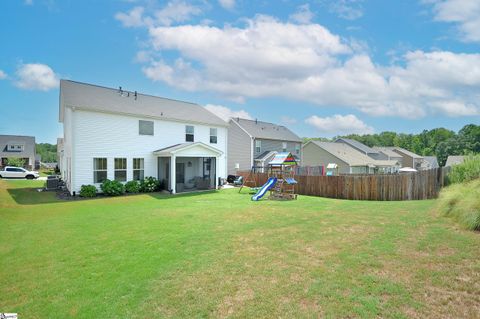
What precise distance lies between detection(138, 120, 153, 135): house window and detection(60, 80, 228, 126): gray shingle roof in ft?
1.91

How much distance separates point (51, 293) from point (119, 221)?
4.91 m

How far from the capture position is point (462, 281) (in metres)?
4.09

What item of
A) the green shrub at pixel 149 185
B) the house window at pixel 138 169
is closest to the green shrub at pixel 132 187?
the green shrub at pixel 149 185

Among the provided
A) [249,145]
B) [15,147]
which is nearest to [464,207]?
[249,145]

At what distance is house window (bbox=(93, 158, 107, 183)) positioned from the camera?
53.7 ft

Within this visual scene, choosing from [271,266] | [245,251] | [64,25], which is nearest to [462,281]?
[271,266]

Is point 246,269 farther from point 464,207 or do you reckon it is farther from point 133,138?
point 133,138

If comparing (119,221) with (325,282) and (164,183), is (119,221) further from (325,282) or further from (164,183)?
(164,183)

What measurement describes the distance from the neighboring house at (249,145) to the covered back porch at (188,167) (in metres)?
7.71

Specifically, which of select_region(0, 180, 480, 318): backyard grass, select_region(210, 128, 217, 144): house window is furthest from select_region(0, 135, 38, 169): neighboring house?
select_region(0, 180, 480, 318): backyard grass

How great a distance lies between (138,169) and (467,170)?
19.1m

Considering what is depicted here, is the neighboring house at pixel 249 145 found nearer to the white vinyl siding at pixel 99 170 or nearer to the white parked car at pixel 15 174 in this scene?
the white vinyl siding at pixel 99 170

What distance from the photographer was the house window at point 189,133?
21219 millimetres

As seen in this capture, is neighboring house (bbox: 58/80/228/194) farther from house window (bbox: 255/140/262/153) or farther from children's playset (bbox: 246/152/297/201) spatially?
house window (bbox: 255/140/262/153)
